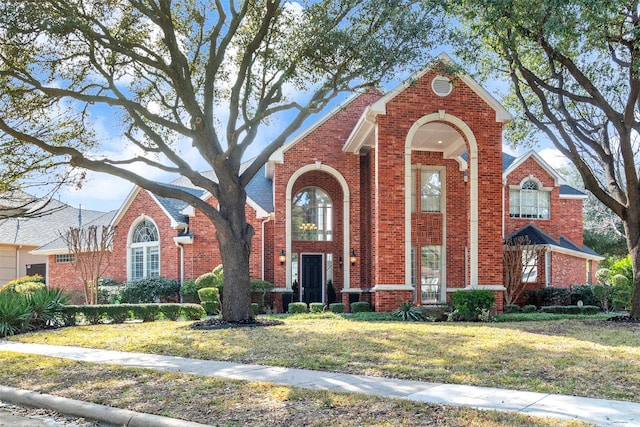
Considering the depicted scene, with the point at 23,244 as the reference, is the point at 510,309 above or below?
below

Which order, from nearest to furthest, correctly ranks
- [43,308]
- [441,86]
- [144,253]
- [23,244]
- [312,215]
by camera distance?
[43,308], [441,86], [312,215], [144,253], [23,244]

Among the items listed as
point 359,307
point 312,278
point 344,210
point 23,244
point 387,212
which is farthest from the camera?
point 23,244

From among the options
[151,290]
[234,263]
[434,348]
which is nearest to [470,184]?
[234,263]

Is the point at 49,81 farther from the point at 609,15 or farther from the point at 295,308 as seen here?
the point at 609,15

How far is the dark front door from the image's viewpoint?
24156 mm

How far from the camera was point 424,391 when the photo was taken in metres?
7.27

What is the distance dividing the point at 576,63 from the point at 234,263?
11650 mm

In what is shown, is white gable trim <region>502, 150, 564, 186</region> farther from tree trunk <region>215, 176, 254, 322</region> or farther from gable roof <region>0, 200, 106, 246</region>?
gable roof <region>0, 200, 106, 246</region>

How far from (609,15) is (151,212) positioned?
18.4 m

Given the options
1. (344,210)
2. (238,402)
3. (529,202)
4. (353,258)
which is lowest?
(238,402)

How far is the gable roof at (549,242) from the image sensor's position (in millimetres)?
25234

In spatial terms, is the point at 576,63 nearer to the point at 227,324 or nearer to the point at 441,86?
the point at 441,86

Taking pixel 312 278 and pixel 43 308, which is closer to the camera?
pixel 43 308

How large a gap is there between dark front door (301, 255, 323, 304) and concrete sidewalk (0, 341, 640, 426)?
13.9 meters
